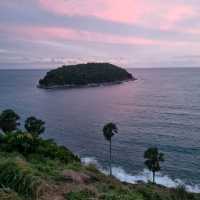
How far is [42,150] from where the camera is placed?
24.1 m

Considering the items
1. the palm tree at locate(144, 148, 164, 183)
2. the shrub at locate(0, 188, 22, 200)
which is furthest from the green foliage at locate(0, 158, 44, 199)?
the palm tree at locate(144, 148, 164, 183)

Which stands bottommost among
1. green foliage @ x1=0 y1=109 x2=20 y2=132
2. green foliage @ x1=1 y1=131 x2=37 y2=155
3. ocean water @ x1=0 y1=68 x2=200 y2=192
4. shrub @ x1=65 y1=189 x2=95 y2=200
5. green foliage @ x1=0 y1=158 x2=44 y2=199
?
ocean water @ x1=0 y1=68 x2=200 y2=192

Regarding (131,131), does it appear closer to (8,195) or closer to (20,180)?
(20,180)

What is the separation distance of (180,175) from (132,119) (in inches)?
1456

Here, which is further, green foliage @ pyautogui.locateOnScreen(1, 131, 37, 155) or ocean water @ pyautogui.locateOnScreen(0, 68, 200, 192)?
ocean water @ pyautogui.locateOnScreen(0, 68, 200, 192)

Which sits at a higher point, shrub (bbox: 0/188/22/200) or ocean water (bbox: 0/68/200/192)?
shrub (bbox: 0/188/22/200)

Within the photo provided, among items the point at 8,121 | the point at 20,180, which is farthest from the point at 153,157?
the point at 20,180

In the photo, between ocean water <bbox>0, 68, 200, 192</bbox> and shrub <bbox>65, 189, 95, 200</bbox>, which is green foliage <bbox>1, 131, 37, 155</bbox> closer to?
shrub <bbox>65, 189, 95, 200</bbox>

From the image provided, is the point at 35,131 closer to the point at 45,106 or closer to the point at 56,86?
the point at 45,106

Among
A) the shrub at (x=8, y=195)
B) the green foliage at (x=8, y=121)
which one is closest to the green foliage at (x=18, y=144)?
the shrub at (x=8, y=195)

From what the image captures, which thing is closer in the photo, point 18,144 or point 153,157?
point 18,144

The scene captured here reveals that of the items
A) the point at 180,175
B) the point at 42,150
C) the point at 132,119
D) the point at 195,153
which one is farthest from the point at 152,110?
the point at 42,150

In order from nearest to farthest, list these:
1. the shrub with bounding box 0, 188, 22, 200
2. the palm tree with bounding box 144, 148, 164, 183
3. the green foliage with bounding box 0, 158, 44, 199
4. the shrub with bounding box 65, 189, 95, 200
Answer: the shrub with bounding box 0, 188, 22, 200 → the green foliage with bounding box 0, 158, 44, 199 → the shrub with bounding box 65, 189, 95, 200 → the palm tree with bounding box 144, 148, 164, 183

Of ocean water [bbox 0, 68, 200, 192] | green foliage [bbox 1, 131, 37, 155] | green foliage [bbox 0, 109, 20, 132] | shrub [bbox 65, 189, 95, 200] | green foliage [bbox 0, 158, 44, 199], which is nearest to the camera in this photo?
green foliage [bbox 0, 158, 44, 199]
